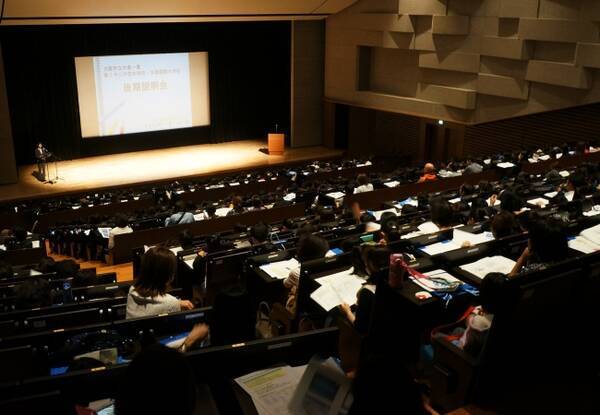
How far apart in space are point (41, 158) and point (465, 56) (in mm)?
10522

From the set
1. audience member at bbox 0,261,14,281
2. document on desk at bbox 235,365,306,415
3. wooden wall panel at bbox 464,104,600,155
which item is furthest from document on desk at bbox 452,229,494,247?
wooden wall panel at bbox 464,104,600,155

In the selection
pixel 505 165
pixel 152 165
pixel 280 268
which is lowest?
pixel 152 165

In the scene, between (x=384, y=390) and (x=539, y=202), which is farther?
(x=539, y=202)

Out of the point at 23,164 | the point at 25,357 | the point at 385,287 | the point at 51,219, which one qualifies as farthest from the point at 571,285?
the point at 23,164

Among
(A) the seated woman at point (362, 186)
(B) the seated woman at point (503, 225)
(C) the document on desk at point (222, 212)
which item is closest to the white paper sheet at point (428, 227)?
(B) the seated woman at point (503, 225)

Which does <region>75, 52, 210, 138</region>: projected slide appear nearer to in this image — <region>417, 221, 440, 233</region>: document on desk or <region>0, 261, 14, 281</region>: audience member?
<region>0, 261, 14, 281</region>: audience member

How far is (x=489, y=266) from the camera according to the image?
448 cm

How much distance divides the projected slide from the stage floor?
34.6 inches

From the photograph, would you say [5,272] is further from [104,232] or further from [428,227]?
[428,227]

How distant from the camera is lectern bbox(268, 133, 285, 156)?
1798cm

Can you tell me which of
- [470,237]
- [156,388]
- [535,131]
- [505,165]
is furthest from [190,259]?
[535,131]

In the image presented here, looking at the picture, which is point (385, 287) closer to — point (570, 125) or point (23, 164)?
point (570, 125)

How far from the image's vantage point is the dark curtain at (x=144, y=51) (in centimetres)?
1622

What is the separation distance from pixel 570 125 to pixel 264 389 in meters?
15.5
